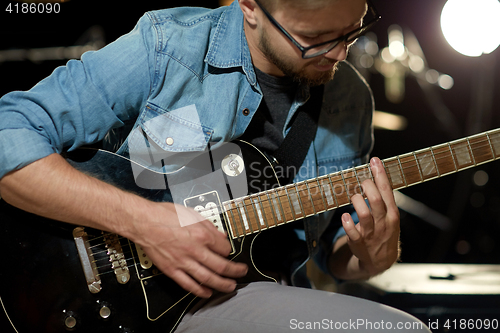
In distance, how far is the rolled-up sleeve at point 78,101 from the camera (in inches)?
30.9

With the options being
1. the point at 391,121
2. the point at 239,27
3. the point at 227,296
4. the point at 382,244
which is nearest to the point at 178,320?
the point at 227,296

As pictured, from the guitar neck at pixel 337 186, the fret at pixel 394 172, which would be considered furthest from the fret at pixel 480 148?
the fret at pixel 394 172

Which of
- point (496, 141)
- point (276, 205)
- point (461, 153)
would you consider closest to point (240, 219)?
point (276, 205)

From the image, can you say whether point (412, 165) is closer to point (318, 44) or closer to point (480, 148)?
point (480, 148)

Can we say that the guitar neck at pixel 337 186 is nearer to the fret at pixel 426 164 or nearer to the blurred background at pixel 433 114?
the fret at pixel 426 164

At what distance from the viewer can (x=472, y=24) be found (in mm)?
1901

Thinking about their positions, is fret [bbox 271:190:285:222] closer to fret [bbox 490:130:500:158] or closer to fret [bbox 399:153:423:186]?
fret [bbox 399:153:423:186]

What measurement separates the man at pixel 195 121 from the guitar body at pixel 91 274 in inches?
2.2

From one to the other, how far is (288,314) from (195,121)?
624mm

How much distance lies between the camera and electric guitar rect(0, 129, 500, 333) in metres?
0.85

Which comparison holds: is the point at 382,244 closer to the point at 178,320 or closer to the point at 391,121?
the point at 178,320

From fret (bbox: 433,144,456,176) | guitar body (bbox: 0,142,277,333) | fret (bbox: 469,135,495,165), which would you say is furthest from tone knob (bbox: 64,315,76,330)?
fret (bbox: 469,135,495,165)

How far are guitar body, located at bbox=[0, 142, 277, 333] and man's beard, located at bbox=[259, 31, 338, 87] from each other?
0.45 meters

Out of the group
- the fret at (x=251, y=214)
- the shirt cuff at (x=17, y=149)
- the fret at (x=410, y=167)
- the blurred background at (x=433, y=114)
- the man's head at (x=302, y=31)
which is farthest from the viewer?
the blurred background at (x=433, y=114)
